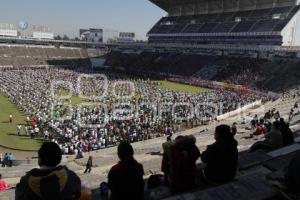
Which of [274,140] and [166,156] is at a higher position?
[166,156]

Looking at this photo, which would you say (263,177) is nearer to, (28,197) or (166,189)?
(166,189)

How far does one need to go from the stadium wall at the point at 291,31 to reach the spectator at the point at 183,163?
2762 inches

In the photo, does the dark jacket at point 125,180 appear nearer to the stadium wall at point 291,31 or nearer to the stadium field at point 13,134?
the stadium field at point 13,134

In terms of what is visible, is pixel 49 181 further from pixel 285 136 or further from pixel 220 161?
pixel 285 136

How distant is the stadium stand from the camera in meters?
75.9

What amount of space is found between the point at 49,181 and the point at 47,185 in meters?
0.04

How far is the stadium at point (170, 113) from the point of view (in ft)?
21.3

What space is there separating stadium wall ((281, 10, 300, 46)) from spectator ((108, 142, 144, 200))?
71.5 meters

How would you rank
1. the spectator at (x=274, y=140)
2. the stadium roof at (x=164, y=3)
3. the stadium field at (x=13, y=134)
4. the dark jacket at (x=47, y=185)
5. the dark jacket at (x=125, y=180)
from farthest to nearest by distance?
the stadium roof at (x=164, y=3) → the stadium field at (x=13, y=134) → the spectator at (x=274, y=140) → the dark jacket at (x=125, y=180) → the dark jacket at (x=47, y=185)

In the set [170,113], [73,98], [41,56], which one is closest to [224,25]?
[41,56]

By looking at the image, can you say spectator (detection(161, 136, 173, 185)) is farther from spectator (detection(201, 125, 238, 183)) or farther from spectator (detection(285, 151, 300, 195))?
spectator (detection(285, 151, 300, 195))

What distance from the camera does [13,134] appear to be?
29047 millimetres

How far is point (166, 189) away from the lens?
24.2ft

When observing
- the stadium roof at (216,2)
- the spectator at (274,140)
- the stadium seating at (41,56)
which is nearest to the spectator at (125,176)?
the spectator at (274,140)
